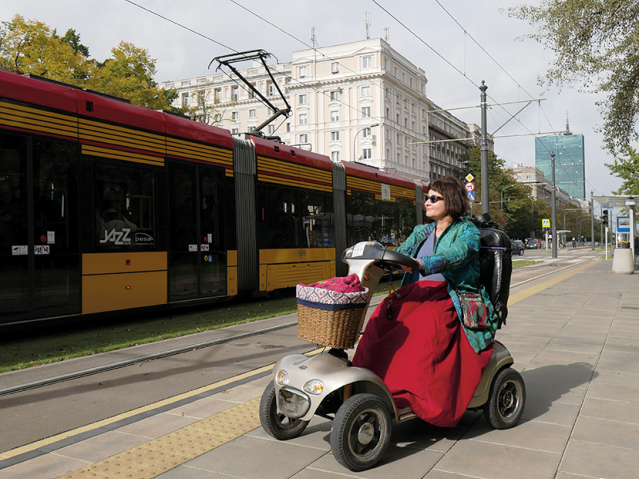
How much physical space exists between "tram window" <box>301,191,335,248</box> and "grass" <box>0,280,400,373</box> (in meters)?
2.15

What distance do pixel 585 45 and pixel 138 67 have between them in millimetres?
22051

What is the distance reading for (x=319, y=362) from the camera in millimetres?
3309

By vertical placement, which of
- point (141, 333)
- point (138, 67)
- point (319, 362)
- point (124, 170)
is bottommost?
point (141, 333)

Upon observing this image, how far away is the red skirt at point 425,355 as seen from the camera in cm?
340

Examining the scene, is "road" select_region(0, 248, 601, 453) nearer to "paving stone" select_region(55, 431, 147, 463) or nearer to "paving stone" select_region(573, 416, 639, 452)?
"paving stone" select_region(55, 431, 147, 463)

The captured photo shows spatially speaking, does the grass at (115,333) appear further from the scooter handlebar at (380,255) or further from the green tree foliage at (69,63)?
the green tree foliage at (69,63)

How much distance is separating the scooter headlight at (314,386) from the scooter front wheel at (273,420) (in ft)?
1.32

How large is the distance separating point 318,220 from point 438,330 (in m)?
10.2

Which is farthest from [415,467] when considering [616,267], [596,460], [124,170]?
[616,267]

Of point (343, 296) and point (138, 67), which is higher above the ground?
point (138, 67)

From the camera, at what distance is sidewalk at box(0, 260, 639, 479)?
3.16 metres

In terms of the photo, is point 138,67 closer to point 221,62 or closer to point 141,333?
point 221,62

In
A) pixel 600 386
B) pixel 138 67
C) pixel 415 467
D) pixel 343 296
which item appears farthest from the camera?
pixel 138 67

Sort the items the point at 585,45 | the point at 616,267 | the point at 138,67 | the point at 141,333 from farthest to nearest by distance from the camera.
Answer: the point at 138,67 → the point at 616,267 → the point at 585,45 → the point at 141,333
